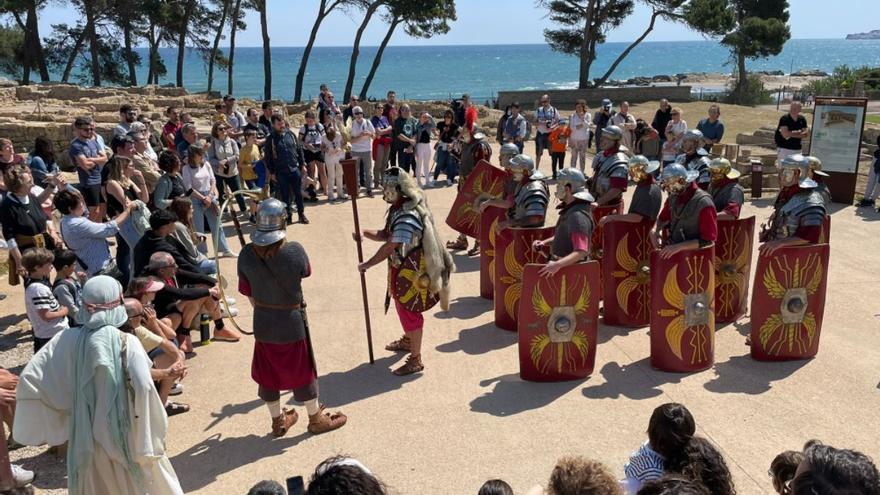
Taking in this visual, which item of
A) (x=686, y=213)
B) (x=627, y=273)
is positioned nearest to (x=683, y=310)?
(x=686, y=213)

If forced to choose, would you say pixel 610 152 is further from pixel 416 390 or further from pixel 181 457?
pixel 181 457

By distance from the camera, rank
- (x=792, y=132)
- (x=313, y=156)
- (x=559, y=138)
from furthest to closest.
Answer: (x=559, y=138) → (x=313, y=156) → (x=792, y=132)

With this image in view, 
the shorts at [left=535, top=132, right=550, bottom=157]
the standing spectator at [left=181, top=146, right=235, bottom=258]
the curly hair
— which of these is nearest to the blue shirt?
the standing spectator at [left=181, top=146, right=235, bottom=258]

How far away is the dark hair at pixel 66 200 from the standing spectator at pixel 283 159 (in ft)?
14.6

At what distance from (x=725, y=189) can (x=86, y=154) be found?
282 inches

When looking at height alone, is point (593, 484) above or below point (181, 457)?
above

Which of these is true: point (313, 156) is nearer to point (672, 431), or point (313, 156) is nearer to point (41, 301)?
point (41, 301)

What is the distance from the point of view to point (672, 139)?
12.9 m

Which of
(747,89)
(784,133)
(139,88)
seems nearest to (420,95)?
(747,89)

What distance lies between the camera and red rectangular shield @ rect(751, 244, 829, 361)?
603 centimetres

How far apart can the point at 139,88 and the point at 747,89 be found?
25741mm

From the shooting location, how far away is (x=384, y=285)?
29.0ft

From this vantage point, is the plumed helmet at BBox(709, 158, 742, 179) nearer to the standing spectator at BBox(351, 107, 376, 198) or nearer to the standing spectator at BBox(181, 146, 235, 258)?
the standing spectator at BBox(181, 146, 235, 258)

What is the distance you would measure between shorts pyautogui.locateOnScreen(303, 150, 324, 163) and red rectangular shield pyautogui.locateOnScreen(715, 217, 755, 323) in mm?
7451
